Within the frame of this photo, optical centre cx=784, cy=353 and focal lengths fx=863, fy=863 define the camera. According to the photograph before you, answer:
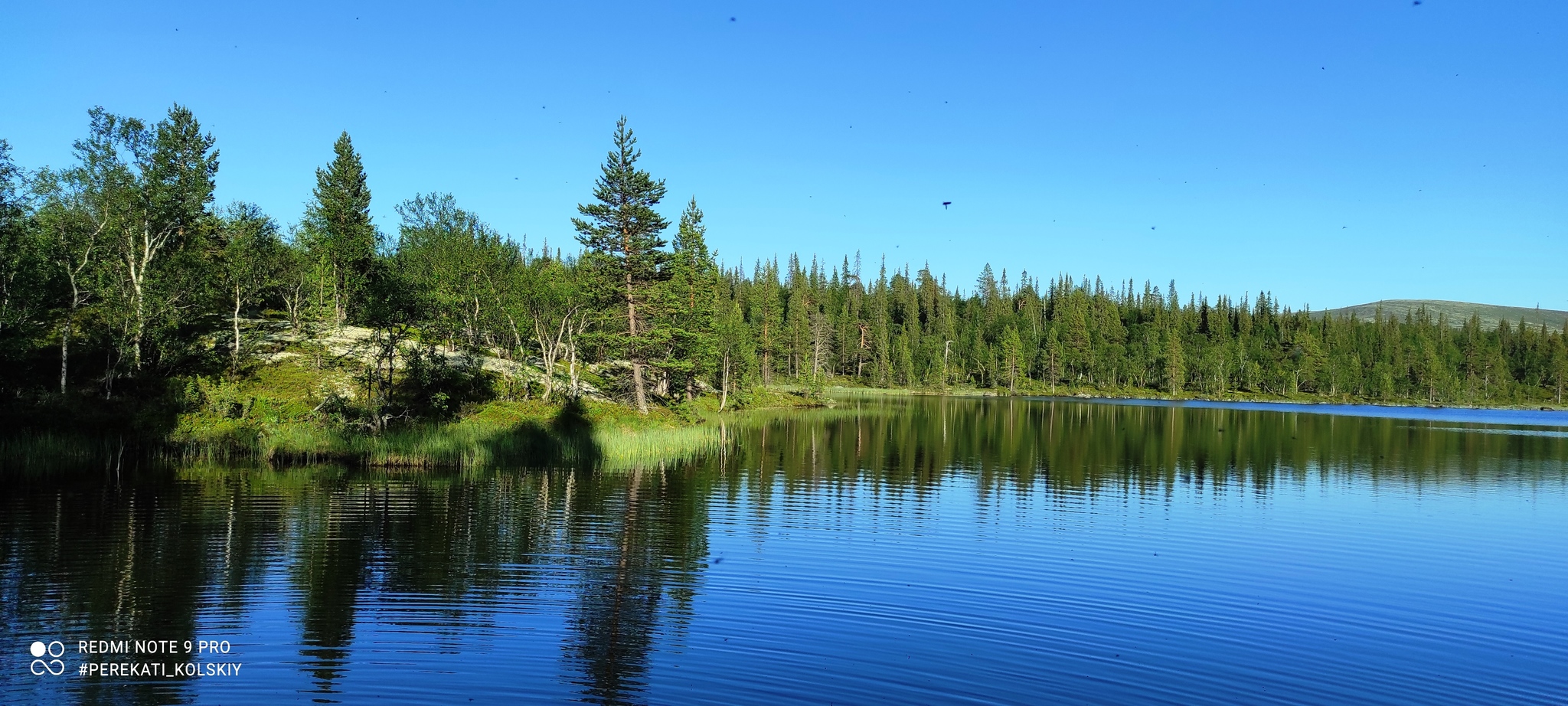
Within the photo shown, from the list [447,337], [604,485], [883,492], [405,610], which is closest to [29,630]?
[405,610]

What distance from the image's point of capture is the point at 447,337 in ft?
196

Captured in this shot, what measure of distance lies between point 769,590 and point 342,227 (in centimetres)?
6446

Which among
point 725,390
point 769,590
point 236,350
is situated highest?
point 236,350

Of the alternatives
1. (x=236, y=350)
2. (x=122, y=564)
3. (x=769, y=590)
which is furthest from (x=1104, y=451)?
(x=236, y=350)

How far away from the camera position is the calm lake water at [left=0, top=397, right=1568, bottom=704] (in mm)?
13547

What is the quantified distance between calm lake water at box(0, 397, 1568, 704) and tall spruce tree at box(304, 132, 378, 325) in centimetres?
3583

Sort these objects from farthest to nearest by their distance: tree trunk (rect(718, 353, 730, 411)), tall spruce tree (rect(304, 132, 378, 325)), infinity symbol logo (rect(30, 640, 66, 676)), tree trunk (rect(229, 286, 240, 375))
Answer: tree trunk (rect(718, 353, 730, 411)) → tall spruce tree (rect(304, 132, 378, 325)) → tree trunk (rect(229, 286, 240, 375)) → infinity symbol logo (rect(30, 640, 66, 676))

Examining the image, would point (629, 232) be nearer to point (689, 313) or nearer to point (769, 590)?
point (689, 313)

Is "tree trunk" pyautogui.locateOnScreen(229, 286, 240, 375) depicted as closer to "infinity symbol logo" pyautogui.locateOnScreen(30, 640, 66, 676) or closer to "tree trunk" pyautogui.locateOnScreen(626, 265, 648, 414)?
"tree trunk" pyautogui.locateOnScreen(626, 265, 648, 414)

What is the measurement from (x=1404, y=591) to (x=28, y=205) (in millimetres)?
65350

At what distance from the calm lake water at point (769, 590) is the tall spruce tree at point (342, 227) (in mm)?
35831

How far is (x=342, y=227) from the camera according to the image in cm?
7044

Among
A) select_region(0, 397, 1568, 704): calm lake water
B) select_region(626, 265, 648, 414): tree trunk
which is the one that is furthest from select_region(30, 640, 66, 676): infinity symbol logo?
select_region(626, 265, 648, 414): tree trunk

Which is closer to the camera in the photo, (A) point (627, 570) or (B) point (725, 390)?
(A) point (627, 570)
